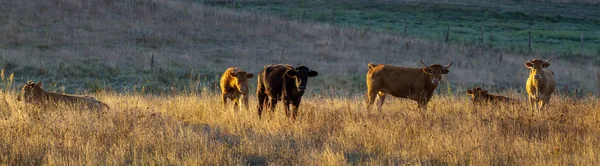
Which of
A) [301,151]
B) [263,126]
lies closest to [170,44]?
[263,126]

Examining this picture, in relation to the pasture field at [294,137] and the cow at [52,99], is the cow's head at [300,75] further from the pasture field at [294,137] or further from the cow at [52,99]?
the cow at [52,99]

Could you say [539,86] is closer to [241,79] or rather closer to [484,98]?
[484,98]

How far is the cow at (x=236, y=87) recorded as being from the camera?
42.7 feet

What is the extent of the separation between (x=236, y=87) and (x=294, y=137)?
3879mm

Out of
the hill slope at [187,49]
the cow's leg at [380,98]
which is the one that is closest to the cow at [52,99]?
the cow's leg at [380,98]

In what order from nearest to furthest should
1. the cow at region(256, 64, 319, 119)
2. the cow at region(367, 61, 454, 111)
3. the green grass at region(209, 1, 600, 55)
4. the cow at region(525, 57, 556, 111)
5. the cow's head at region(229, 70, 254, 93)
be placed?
the cow at region(256, 64, 319, 119) → the cow's head at region(229, 70, 254, 93) → the cow at region(367, 61, 454, 111) → the cow at region(525, 57, 556, 111) → the green grass at region(209, 1, 600, 55)

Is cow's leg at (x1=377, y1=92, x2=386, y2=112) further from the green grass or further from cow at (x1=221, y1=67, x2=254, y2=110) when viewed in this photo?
the green grass

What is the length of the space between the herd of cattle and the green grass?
87.0 feet

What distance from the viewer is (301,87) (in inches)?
439

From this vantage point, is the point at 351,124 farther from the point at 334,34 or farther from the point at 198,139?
the point at 334,34

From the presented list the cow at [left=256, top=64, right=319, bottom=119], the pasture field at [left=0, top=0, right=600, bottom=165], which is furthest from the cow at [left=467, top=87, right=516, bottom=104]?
the cow at [left=256, top=64, right=319, bottom=119]

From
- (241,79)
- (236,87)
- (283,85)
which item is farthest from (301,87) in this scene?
(236,87)

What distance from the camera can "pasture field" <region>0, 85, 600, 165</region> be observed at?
806 centimetres

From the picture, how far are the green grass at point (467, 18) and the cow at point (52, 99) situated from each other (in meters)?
32.5
